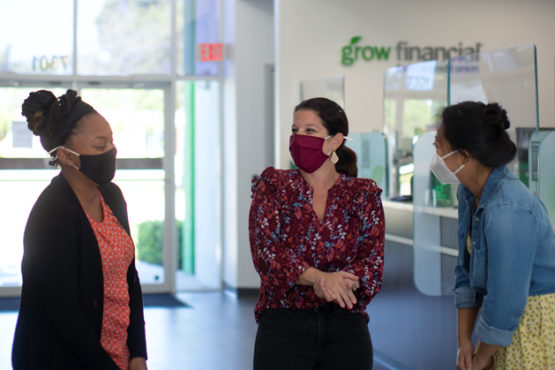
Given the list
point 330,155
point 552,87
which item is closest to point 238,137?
point 552,87

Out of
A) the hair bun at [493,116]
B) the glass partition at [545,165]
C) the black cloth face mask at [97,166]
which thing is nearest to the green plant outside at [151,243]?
the glass partition at [545,165]

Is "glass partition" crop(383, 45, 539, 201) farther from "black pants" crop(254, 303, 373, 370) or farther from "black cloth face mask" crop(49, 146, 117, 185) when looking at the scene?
"black cloth face mask" crop(49, 146, 117, 185)

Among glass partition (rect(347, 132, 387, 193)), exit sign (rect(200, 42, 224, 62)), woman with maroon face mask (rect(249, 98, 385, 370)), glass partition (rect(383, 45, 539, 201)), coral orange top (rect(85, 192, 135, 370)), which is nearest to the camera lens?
coral orange top (rect(85, 192, 135, 370))

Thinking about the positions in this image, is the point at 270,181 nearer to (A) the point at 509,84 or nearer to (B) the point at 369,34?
(A) the point at 509,84

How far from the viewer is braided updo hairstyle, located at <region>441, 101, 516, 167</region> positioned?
2406 millimetres

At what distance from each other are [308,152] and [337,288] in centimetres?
52

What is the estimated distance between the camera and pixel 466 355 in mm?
2582

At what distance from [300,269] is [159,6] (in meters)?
7.94

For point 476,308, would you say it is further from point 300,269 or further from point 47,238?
point 47,238

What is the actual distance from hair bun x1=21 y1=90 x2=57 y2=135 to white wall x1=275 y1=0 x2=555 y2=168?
19.7 ft

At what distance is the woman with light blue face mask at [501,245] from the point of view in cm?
229

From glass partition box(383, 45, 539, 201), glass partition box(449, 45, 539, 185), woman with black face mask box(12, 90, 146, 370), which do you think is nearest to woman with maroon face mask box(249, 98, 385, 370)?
woman with black face mask box(12, 90, 146, 370)

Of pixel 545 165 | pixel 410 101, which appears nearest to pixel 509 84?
pixel 545 165

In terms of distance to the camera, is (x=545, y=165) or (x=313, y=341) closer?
(x=313, y=341)
